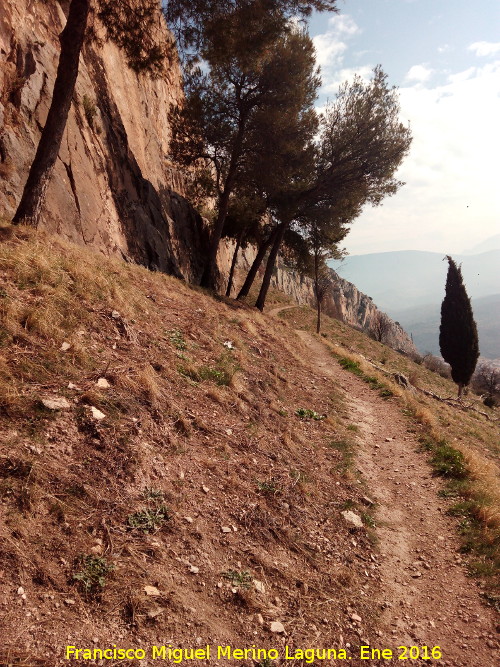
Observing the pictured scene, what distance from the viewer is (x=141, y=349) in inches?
314

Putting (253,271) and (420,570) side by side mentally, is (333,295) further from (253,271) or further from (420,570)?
(420,570)

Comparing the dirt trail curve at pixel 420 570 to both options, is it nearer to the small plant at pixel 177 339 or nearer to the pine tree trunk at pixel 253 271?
the small plant at pixel 177 339

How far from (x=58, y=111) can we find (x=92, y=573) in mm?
10086

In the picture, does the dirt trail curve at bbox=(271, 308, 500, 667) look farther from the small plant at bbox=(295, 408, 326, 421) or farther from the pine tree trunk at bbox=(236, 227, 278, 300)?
the pine tree trunk at bbox=(236, 227, 278, 300)

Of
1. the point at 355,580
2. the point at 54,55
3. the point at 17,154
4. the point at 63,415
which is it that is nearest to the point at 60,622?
the point at 63,415

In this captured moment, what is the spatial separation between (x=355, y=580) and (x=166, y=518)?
284 cm

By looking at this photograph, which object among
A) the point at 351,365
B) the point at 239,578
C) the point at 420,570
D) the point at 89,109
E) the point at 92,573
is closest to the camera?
the point at 92,573

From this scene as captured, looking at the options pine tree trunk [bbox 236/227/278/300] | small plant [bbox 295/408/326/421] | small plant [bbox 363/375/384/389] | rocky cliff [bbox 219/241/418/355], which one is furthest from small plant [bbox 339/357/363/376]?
rocky cliff [bbox 219/241/418/355]

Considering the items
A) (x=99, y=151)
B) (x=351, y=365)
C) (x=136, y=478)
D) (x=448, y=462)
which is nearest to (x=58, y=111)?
(x=99, y=151)

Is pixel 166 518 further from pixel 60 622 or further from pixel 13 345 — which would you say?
pixel 13 345

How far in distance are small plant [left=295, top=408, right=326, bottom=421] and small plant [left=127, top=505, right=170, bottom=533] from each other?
19.9 feet

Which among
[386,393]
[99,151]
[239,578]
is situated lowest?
[239,578]

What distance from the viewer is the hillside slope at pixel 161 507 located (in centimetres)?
370

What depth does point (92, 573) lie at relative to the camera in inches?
150
